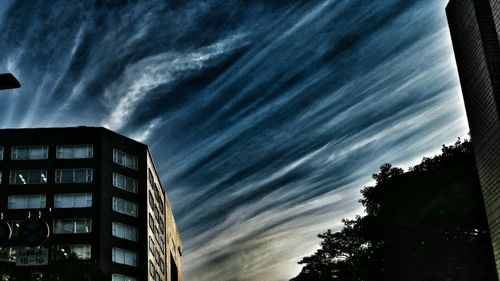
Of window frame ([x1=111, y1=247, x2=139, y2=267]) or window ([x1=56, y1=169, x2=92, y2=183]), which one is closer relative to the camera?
window frame ([x1=111, y1=247, x2=139, y2=267])

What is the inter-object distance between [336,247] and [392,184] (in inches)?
603

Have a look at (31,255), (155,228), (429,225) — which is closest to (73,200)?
(155,228)

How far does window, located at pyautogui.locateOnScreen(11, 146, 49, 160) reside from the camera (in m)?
95.2

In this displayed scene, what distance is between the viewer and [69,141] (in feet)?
317

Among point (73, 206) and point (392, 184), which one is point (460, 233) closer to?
point (392, 184)

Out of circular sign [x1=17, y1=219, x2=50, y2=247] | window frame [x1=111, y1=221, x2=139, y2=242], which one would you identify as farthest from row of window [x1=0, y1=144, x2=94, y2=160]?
circular sign [x1=17, y1=219, x2=50, y2=247]

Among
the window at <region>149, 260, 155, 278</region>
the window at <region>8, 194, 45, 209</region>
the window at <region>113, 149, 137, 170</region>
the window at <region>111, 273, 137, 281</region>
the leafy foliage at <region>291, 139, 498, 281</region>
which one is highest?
the window at <region>113, 149, 137, 170</region>

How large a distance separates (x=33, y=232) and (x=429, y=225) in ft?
124

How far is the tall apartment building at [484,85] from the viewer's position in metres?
30.3

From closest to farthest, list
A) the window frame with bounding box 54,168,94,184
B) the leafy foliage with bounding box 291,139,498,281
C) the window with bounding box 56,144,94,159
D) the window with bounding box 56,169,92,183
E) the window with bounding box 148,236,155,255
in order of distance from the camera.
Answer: the leafy foliage with bounding box 291,139,498,281
the window frame with bounding box 54,168,94,184
the window with bounding box 56,169,92,183
the window with bounding box 56,144,94,159
the window with bounding box 148,236,155,255

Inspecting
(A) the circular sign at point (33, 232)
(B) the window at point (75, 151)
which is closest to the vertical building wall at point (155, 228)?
(B) the window at point (75, 151)

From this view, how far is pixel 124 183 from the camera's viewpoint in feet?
325

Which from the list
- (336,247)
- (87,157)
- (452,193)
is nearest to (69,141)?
(87,157)

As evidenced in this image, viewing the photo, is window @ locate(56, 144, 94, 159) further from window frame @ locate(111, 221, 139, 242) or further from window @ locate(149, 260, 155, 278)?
window @ locate(149, 260, 155, 278)
